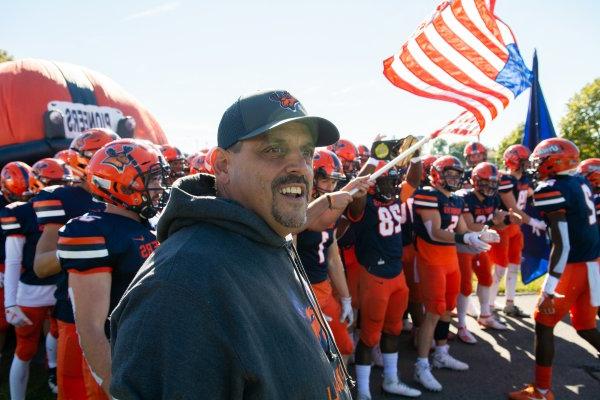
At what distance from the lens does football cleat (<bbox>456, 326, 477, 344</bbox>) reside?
245 inches

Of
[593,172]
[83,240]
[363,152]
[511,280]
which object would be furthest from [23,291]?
[593,172]

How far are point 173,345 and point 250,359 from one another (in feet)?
0.65

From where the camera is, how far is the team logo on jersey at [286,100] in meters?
1.55

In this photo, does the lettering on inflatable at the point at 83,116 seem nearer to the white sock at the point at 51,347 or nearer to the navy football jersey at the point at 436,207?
the white sock at the point at 51,347

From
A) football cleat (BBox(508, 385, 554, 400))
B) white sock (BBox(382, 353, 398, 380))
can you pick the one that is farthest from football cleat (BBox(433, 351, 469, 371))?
white sock (BBox(382, 353, 398, 380))

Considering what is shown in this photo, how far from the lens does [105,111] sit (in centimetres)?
1050

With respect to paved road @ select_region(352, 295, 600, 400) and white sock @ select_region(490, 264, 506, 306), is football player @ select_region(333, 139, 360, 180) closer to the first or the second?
paved road @ select_region(352, 295, 600, 400)

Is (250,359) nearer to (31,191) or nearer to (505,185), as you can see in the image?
(31,191)

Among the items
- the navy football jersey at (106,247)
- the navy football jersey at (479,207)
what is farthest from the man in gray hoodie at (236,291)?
the navy football jersey at (479,207)

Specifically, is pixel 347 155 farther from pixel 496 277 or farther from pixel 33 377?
pixel 33 377

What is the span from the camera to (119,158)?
116 inches

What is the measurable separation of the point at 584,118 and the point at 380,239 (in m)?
32.8

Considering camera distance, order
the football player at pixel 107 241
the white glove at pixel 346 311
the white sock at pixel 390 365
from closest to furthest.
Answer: the football player at pixel 107 241
the white glove at pixel 346 311
the white sock at pixel 390 365

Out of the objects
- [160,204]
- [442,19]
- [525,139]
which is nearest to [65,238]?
[160,204]
